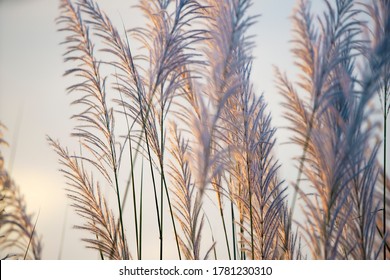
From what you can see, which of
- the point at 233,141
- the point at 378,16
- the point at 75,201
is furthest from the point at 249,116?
the point at 75,201

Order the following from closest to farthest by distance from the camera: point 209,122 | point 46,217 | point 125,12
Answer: point 209,122
point 46,217
point 125,12

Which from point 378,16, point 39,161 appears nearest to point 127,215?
point 39,161

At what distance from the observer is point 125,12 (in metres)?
2.42

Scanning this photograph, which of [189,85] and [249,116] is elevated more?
[189,85]

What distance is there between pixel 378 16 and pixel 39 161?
5.11 ft

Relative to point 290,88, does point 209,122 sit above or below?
below

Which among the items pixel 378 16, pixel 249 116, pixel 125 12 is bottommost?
pixel 249 116

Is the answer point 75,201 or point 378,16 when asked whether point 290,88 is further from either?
point 75,201

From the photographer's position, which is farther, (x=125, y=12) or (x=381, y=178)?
(x=125, y=12)

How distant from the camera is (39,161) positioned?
2.36 m

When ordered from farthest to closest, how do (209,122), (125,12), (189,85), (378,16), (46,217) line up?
(125,12) < (46,217) < (189,85) < (378,16) < (209,122)

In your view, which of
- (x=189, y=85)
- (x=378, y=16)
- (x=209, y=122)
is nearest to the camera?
(x=209, y=122)

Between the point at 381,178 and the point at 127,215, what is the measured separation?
945 mm

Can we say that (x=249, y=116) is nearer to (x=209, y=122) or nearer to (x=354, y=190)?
(x=209, y=122)
